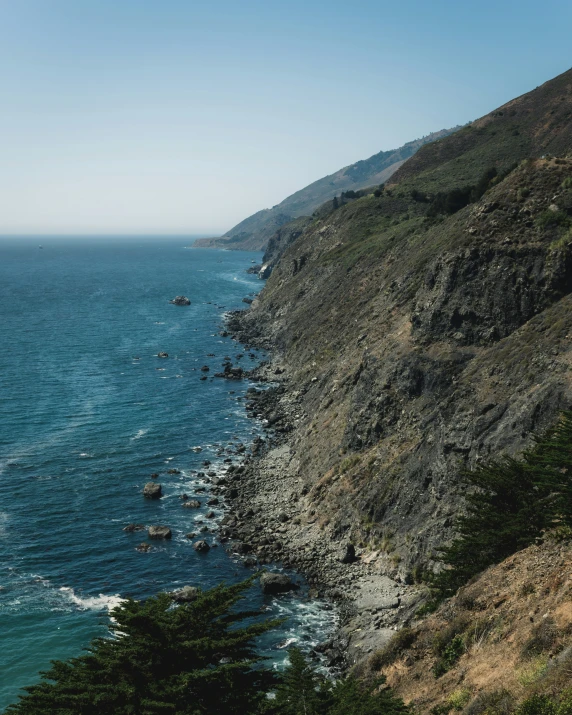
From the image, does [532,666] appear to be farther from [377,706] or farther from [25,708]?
[25,708]

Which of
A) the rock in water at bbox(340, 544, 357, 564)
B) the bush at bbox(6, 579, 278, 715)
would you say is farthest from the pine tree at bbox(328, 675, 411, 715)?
the rock in water at bbox(340, 544, 357, 564)

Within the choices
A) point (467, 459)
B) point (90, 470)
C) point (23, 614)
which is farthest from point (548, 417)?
point (90, 470)

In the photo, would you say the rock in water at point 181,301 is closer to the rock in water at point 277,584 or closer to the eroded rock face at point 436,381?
the eroded rock face at point 436,381

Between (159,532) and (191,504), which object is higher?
(191,504)

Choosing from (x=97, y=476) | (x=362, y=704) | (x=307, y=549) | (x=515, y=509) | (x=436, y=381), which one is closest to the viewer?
(x=362, y=704)

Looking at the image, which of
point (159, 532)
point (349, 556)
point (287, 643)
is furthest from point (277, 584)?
point (159, 532)

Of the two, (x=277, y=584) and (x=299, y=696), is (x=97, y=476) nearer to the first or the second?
(x=277, y=584)

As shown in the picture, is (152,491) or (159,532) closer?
(159,532)
